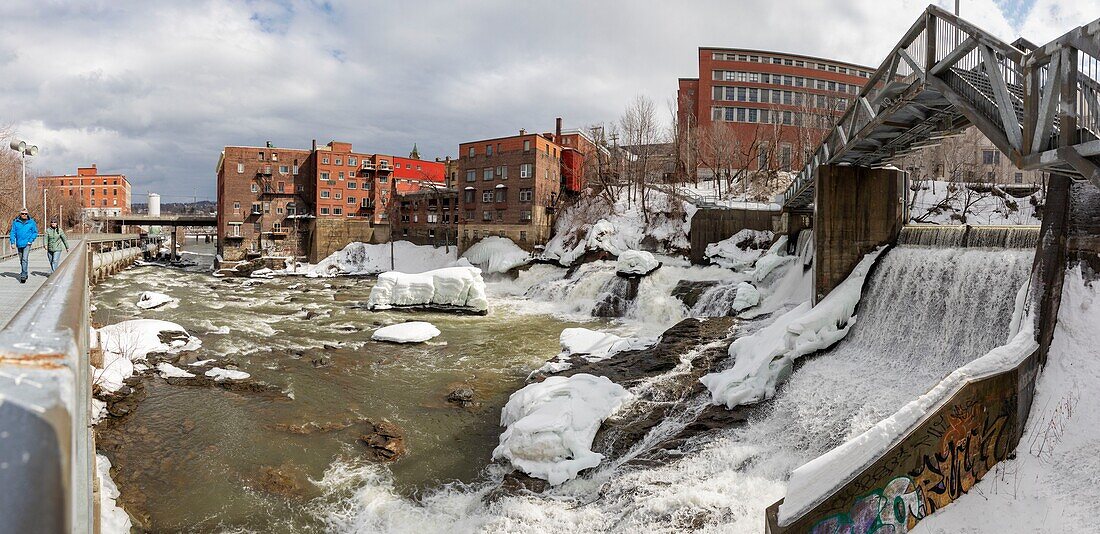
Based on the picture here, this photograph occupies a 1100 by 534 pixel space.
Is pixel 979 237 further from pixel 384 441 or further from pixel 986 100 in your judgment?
pixel 384 441

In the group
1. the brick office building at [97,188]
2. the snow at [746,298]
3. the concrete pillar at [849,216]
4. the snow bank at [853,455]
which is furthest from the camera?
the brick office building at [97,188]

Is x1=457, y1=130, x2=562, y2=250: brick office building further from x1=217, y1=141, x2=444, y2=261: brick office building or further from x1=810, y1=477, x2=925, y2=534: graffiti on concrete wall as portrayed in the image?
x1=810, y1=477, x2=925, y2=534: graffiti on concrete wall

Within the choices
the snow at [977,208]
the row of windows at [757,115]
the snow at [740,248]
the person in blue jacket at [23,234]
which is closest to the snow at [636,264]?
the snow at [740,248]

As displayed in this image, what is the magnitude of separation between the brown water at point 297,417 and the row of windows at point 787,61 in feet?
157

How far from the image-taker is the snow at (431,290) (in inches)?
1276

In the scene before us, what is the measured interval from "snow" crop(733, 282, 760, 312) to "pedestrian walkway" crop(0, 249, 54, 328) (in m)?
22.9

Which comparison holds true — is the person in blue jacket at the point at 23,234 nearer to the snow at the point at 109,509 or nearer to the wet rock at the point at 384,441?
the snow at the point at 109,509

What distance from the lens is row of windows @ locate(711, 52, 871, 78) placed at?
6322 cm

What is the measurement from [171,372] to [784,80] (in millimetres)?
65512

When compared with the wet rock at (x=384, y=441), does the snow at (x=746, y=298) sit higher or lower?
higher

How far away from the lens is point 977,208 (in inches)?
1544

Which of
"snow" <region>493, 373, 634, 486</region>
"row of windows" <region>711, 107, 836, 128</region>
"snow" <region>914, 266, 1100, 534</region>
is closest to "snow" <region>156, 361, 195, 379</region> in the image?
"snow" <region>493, 373, 634, 486</region>

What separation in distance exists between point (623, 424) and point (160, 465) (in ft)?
32.6

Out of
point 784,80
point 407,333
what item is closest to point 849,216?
point 407,333
